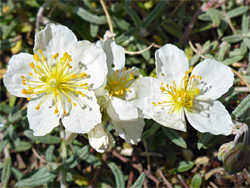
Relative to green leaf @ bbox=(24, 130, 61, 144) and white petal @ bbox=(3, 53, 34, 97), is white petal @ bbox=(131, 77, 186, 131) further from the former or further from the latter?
green leaf @ bbox=(24, 130, 61, 144)

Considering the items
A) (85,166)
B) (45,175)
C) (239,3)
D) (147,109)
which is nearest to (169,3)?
(239,3)

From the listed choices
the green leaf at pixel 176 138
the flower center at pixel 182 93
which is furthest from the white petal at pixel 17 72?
the green leaf at pixel 176 138

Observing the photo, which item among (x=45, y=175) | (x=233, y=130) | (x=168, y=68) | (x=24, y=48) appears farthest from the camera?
(x=24, y=48)

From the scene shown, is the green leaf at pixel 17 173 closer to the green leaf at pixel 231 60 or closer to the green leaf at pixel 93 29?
the green leaf at pixel 93 29

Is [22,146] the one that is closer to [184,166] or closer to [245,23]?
[184,166]

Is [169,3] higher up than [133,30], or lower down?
higher up

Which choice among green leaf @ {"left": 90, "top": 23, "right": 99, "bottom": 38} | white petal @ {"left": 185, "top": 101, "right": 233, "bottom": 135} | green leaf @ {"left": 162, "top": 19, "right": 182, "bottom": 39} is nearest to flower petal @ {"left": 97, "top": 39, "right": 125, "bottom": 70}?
white petal @ {"left": 185, "top": 101, "right": 233, "bottom": 135}

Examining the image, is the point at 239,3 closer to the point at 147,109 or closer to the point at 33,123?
the point at 147,109

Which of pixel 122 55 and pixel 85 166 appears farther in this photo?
pixel 85 166

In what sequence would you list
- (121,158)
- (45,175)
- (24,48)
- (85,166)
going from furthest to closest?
1. (24,48)
2. (85,166)
3. (121,158)
4. (45,175)

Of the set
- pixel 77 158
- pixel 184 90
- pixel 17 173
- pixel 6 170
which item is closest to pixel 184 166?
pixel 184 90
